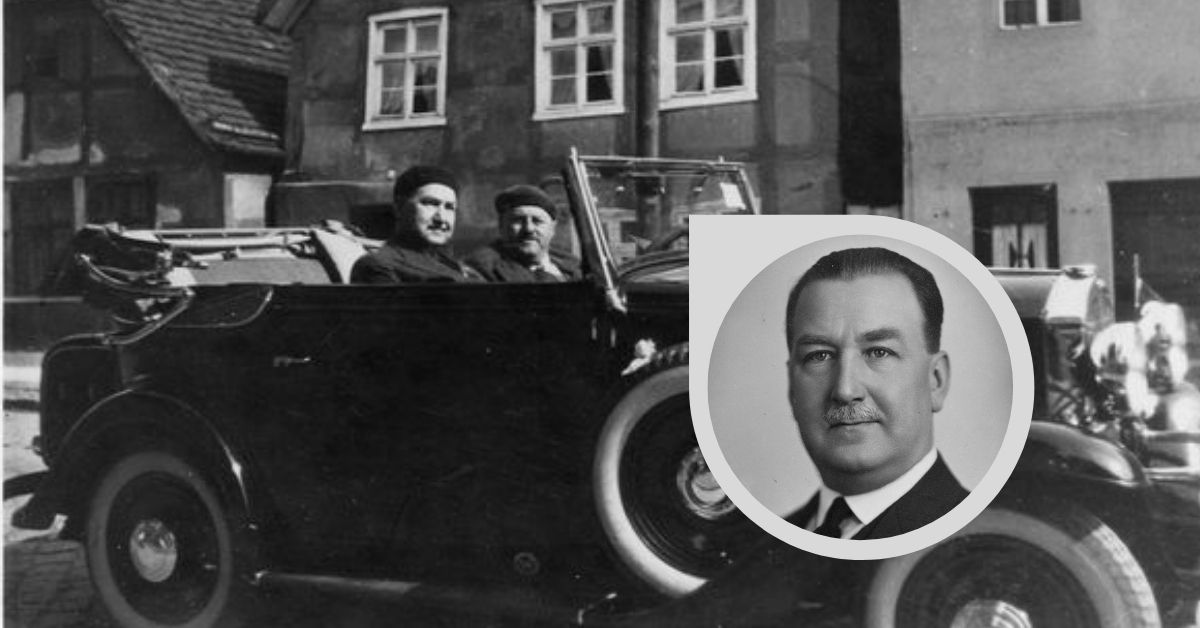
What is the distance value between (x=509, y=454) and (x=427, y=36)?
1.32 m

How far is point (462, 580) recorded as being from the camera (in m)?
2.81

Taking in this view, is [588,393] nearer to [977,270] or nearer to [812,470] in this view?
[812,470]

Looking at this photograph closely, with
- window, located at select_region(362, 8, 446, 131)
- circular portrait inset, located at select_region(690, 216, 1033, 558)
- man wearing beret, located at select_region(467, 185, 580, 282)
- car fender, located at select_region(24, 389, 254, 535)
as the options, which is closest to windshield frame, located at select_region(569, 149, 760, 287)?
man wearing beret, located at select_region(467, 185, 580, 282)

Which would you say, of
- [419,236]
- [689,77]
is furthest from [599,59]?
[419,236]

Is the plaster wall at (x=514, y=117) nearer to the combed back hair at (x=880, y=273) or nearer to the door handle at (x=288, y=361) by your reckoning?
the combed back hair at (x=880, y=273)

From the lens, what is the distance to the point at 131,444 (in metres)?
3.16

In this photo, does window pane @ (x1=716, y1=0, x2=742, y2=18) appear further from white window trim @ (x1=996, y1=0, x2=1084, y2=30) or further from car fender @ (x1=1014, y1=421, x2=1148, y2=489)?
car fender @ (x1=1014, y1=421, x2=1148, y2=489)

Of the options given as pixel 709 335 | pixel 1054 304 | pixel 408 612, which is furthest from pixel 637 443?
pixel 1054 304

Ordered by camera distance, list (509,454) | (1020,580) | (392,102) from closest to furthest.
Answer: (1020,580)
(509,454)
(392,102)

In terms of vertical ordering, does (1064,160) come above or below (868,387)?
above

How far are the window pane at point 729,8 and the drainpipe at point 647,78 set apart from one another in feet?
0.60

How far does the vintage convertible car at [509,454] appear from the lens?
2426 mm

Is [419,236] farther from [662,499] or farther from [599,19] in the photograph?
[662,499]

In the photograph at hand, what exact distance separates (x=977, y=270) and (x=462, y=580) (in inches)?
60.1
